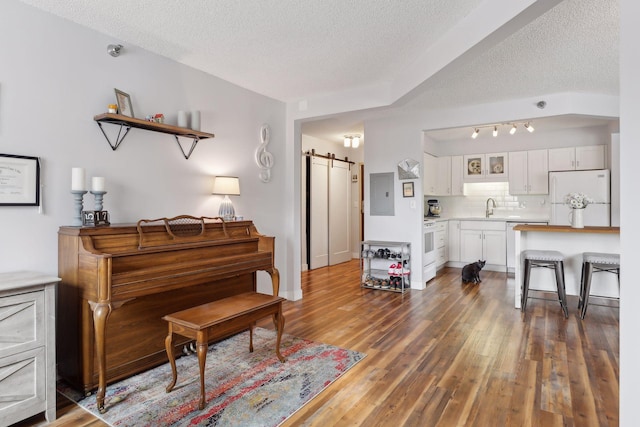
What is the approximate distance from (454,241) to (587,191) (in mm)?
2220

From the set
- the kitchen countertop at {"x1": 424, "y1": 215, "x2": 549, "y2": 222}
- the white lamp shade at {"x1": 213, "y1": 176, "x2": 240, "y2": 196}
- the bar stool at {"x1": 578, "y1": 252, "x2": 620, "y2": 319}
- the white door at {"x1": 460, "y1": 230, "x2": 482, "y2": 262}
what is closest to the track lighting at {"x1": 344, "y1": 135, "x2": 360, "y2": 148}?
the kitchen countertop at {"x1": 424, "y1": 215, "x2": 549, "y2": 222}

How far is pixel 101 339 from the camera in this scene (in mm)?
2113

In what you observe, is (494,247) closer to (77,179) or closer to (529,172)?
(529,172)

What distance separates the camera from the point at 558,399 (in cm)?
222

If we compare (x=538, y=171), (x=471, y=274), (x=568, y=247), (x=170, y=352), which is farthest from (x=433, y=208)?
(x=170, y=352)

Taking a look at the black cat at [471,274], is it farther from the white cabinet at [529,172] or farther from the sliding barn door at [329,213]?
the sliding barn door at [329,213]

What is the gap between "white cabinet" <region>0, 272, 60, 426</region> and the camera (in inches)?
74.5

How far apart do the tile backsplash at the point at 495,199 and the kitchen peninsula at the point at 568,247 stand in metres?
2.48

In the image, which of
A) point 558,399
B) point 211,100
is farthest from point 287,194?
point 558,399

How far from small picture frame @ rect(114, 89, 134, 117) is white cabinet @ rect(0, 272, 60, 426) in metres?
1.36

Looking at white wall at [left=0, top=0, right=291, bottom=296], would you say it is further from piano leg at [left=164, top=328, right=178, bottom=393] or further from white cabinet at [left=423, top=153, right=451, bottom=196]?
white cabinet at [left=423, top=153, right=451, bottom=196]

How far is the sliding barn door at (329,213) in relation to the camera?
22.2 ft

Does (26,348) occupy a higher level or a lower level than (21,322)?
lower

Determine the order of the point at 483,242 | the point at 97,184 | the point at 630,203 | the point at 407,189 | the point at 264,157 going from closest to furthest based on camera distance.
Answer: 1. the point at 630,203
2. the point at 97,184
3. the point at 264,157
4. the point at 407,189
5. the point at 483,242
